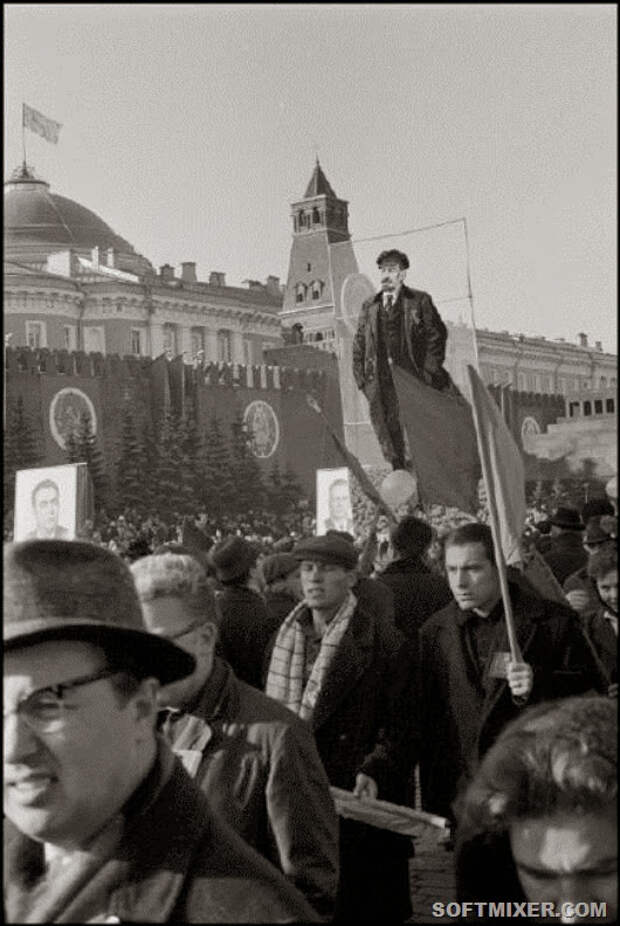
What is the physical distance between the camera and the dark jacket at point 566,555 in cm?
646

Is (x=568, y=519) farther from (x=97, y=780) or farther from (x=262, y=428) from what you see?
(x=262, y=428)

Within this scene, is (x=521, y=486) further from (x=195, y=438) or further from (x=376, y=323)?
(x=195, y=438)

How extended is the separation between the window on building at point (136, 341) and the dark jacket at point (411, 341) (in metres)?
45.2

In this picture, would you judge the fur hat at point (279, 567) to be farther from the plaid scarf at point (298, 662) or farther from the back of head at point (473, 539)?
the back of head at point (473, 539)

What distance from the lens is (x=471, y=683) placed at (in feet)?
13.4

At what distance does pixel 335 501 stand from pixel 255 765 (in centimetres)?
683

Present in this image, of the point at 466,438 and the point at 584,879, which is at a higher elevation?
the point at 466,438

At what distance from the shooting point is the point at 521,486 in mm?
3629

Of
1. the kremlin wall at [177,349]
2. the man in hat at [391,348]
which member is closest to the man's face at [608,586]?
the man in hat at [391,348]

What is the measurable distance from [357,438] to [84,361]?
3200 cm

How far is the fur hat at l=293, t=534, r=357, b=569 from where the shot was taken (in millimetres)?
4258

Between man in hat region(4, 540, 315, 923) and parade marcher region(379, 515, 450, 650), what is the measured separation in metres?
3.62

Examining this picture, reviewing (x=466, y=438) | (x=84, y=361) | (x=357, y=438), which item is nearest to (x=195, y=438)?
(x=84, y=361)

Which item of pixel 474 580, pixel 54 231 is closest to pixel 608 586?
pixel 474 580
